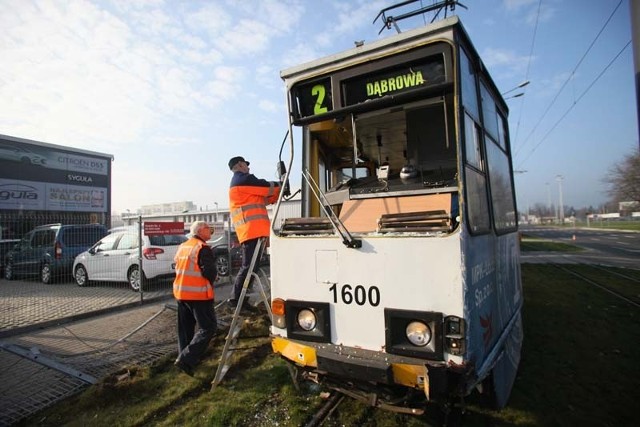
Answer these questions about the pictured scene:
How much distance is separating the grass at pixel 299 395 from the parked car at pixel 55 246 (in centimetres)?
766

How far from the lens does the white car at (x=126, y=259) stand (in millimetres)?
8742

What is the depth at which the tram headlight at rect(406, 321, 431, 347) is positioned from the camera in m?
2.57

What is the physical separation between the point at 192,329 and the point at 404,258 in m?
3.18

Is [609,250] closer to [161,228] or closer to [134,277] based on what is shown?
[161,228]

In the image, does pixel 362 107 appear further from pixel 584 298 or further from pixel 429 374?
pixel 584 298

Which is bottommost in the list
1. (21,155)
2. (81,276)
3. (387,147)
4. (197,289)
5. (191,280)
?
(81,276)

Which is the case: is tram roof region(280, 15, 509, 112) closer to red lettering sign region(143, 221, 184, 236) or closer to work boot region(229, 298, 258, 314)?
work boot region(229, 298, 258, 314)

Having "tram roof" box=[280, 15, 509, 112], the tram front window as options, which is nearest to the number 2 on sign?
"tram roof" box=[280, 15, 509, 112]

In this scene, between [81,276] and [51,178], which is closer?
[81,276]

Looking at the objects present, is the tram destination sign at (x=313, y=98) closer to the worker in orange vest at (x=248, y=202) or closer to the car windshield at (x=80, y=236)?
the worker in orange vest at (x=248, y=202)

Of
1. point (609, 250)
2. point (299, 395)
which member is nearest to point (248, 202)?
point (299, 395)

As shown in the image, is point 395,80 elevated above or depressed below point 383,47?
below

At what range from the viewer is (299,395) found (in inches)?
147

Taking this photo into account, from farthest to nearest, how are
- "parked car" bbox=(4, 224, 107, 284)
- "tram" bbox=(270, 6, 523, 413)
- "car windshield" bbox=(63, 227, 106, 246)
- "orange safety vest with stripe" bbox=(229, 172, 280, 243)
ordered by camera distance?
"car windshield" bbox=(63, 227, 106, 246)
"parked car" bbox=(4, 224, 107, 284)
"orange safety vest with stripe" bbox=(229, 172, 280, 243)
"tram" bbox=(270, 6, 523, 413)
